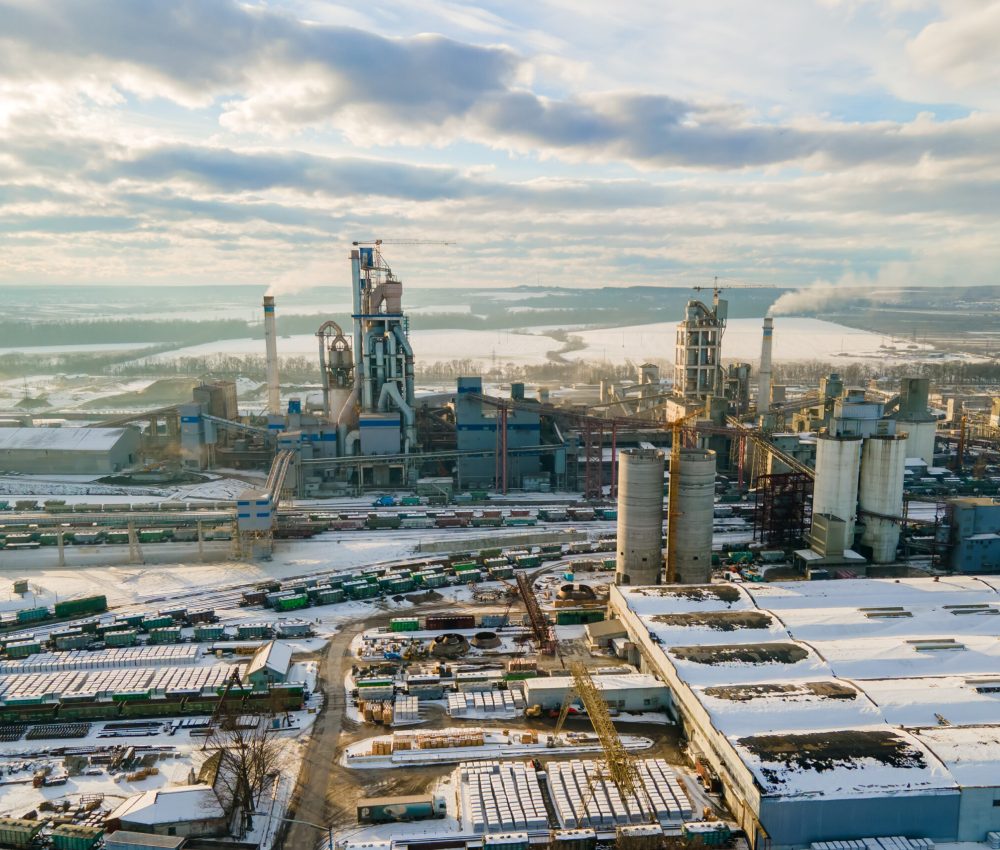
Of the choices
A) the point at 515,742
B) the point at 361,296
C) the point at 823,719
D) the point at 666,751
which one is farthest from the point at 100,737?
the point at 361,296

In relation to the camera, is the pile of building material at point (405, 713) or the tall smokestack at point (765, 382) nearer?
the pile of building material at point (405, 713)

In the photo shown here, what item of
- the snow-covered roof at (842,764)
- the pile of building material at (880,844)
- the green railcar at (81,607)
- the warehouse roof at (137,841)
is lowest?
the warehouse roof at (137,841)

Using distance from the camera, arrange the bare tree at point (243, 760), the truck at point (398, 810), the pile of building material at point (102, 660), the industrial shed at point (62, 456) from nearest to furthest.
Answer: the truck at point (398, 810), the bare tree at point (243, 760), the pile of building material at point (102, 660), the industrial shed at point (62, 456)

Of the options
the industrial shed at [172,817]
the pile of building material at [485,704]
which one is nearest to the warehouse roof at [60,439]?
the pile of building material at [485,704]

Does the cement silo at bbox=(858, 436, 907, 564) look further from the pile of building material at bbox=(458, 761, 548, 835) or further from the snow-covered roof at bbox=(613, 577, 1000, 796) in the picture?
the pile of building material at bbox=(458, 761, 548, 835)

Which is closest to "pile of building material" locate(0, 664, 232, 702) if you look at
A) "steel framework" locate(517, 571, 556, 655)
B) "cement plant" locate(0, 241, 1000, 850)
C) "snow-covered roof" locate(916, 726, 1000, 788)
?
"cement plant" locate(0, 241, 1000, 850)

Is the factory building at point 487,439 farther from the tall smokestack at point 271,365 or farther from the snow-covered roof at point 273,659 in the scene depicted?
the snow-covered roof at point 273,659
